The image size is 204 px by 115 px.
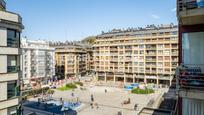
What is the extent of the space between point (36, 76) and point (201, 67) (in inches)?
3439

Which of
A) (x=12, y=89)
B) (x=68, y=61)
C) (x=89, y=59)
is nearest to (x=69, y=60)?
(x=68, y=61)

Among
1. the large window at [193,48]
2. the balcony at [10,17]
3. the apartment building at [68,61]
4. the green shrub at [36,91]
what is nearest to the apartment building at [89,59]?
the apartment building at [68,61]

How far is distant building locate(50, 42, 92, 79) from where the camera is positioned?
372 ft

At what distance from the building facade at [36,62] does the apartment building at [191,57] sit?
259 feet

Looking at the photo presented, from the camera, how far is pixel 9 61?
62.7 ft

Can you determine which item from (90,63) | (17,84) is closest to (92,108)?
(17,84)

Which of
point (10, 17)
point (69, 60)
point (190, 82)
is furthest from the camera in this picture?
point (69, 60)

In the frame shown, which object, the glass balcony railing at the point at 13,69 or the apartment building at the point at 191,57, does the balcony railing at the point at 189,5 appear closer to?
the apartment building at the point at 191,57

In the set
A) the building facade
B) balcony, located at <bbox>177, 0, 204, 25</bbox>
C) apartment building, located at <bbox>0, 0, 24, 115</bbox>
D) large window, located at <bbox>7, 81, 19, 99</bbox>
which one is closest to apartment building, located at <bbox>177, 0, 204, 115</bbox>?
balcony, located at <bbox>177, 0, 204, 25</bbox>

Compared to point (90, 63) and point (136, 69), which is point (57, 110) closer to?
point (136, 69)

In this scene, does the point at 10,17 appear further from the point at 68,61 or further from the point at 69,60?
the point at 69,60

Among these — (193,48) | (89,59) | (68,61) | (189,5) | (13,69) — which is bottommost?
(13,69)

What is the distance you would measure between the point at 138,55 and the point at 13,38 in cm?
7357

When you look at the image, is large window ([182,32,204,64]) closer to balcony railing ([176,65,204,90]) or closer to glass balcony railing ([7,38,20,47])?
balcony railing ([176,65,204,90])
